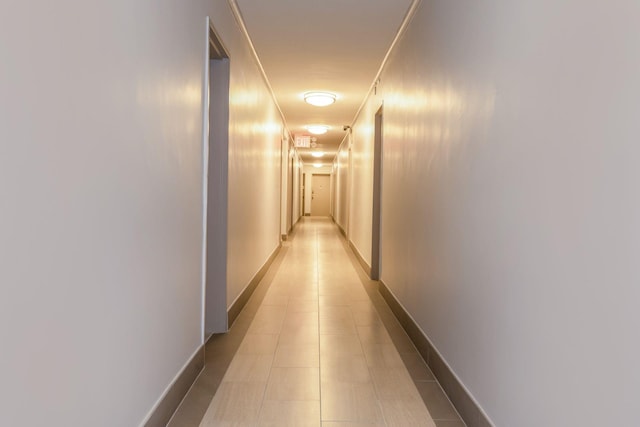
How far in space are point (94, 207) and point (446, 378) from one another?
2313mm

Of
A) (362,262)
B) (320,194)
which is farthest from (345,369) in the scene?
(320,194)

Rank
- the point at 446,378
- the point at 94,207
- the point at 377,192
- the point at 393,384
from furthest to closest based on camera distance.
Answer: the point at 377,192
the point at 393,384
the point at 446,378
the point at 94,207

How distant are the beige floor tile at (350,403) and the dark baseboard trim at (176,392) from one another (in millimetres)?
837

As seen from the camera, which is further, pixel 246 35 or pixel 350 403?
pixel 246 35

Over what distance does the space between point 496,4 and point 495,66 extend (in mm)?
310

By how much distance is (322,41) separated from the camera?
4.90 m

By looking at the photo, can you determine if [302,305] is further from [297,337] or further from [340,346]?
[340,346]

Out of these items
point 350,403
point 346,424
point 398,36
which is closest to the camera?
point 346,424

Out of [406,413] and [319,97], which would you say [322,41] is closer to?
[319,97]

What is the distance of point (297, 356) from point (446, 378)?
45.8 inches

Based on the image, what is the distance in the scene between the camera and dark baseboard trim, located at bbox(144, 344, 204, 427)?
86.7 inches

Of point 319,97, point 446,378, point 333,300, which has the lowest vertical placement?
point 333,300

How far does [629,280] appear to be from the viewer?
1211mm

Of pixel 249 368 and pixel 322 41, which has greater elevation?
pixel 322 41
